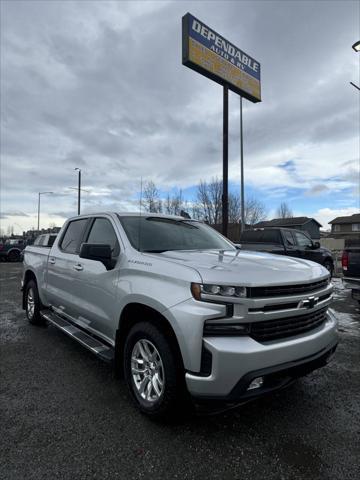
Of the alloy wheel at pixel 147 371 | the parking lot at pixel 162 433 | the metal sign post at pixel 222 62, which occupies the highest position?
the metal sign post at pixel 222 62

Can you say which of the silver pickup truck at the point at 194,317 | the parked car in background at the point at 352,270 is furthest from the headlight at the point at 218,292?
the parked car in background at the point at 352,270

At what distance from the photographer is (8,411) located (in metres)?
3.03

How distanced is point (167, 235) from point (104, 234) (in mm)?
757

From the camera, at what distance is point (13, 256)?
2338 cm

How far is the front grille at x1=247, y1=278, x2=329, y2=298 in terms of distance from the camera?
247cm

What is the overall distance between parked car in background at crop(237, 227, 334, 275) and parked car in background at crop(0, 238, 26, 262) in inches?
698

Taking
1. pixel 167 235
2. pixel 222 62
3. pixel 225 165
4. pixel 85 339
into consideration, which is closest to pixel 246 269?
pixel 167 235

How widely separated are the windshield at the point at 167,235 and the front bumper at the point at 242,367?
137 cm

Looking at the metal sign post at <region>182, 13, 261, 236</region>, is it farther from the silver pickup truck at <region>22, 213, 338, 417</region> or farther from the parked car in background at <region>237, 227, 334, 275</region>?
the silver pickup truck at <region>22, 213, 338, 417</region>

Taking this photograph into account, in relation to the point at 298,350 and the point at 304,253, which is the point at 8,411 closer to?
the point at 298,350

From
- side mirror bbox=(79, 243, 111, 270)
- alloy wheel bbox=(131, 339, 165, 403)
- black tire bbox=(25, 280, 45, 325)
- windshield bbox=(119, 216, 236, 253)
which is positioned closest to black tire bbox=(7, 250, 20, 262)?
black tire bbox=(25, 280, 45, 325)

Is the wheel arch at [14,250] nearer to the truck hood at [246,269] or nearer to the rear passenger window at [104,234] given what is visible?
the rear passenger window at [104,234]

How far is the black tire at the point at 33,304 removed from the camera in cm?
565

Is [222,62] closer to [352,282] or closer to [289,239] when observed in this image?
[289,239]
